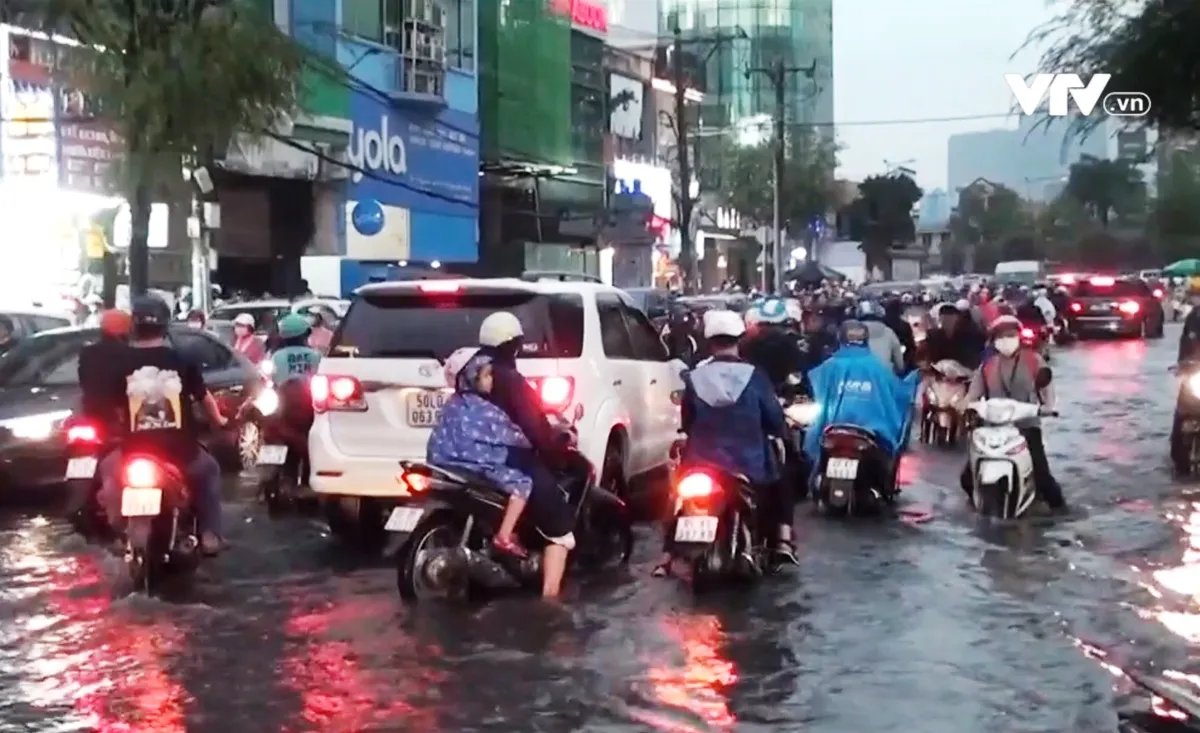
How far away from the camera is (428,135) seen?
41.6 metres

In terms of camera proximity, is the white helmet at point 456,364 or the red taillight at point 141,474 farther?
the red taillight at point 141,474

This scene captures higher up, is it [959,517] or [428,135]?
[428,135]

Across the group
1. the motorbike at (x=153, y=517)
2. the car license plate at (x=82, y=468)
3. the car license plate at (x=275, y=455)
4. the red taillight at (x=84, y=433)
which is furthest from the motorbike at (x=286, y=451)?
the motorbike at (x=153, y=517)

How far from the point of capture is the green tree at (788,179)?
3051 inches

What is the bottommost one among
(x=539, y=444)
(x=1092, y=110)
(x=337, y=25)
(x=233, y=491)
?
(x=233, y=491)

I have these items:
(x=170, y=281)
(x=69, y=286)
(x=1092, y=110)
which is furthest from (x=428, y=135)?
(x=1092, y=110)

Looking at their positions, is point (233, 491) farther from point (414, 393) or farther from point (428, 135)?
point (428, 135)

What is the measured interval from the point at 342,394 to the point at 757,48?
96.9 meters

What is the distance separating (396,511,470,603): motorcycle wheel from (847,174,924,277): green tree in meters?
80.9

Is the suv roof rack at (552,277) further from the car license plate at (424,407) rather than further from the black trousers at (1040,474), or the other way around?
the black trousers at (1040,474)

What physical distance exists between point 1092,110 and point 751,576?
29.6ft

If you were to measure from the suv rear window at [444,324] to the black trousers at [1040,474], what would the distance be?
13.0ft

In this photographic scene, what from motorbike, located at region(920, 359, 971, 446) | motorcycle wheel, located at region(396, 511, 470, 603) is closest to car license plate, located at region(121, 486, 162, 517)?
motorcycle wheel, located at region(396, 511, 470, 603)

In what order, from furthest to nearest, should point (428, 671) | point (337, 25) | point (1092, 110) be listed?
point (337, 25)
point (1092, 110)
point (428, 671)
